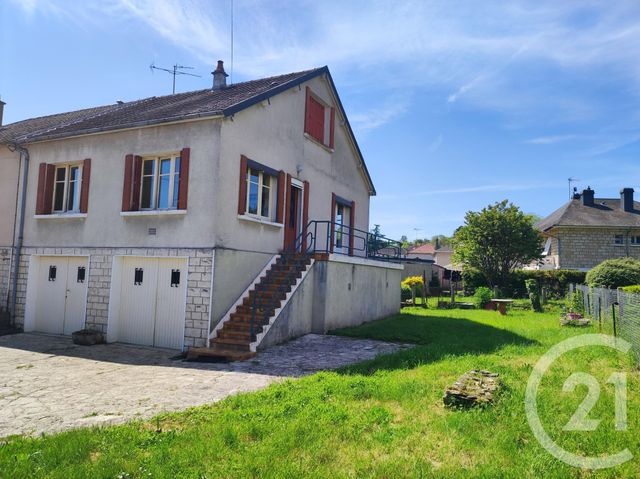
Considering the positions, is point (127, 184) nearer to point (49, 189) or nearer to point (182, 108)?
point (182, 108)

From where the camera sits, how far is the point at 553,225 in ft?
109

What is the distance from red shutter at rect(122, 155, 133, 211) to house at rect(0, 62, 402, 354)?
4 centimetres

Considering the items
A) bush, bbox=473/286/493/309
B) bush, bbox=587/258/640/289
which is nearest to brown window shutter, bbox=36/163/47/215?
bush, bbox=473/286/493/309

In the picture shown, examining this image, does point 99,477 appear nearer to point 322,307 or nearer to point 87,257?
point 322,307

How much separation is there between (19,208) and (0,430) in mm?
10877

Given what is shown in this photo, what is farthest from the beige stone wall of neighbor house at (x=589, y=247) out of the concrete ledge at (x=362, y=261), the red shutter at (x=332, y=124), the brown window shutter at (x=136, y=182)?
the brown window shutter at (x=136, y=182)

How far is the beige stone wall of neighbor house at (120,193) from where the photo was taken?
36.7 feet

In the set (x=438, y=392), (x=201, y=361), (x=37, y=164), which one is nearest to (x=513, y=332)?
(x=438, y=392)

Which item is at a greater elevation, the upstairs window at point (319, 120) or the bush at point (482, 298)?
the upstairs window at point (319, 120)

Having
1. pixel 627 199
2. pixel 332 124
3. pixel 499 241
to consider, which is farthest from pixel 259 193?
pixel 627 199

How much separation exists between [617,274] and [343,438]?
63.8ft

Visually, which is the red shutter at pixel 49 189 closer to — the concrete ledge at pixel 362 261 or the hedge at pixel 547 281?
the concrete ledge at pixel 362 261

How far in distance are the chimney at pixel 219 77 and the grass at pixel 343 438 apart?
11802 millimetres

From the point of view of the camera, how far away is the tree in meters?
29.6
